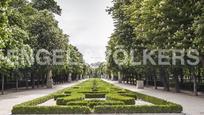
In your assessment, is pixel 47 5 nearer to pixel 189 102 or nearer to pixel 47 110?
pixel 189 102

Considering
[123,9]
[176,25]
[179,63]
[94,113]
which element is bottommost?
[94,113]

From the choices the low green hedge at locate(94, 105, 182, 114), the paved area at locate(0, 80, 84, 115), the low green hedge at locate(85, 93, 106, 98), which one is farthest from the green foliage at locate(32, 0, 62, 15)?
the low green hedge at locate(94, 105, 182, 114)

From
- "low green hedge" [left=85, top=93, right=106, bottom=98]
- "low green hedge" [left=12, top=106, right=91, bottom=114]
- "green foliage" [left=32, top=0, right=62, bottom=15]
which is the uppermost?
"green foliage" [left=32, top=0, right=62, bottom=15]

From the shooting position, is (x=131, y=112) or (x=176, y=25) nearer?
(x=131, y=112)

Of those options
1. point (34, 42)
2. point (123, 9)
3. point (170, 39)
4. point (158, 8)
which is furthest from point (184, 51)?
point (34, 42)

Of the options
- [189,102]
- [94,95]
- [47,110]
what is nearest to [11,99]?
[94,95]

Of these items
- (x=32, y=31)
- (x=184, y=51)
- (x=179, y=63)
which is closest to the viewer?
(x=184, y=51)

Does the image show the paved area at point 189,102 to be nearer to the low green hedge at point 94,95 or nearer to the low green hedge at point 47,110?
the low green hedge at point 94,95

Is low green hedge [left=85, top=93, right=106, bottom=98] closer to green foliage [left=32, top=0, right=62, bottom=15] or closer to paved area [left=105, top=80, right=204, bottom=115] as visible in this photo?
paved area [left=105, top=80, right=204, bottom=115]

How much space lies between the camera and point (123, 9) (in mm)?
54344

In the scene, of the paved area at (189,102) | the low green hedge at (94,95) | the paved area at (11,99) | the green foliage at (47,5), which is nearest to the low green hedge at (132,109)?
the paved area at (189,102)

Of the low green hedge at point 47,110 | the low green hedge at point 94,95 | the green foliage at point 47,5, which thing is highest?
the green foliage at point 47,5

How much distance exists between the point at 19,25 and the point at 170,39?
53.5 feet

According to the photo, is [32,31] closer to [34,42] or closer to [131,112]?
[34,42]
